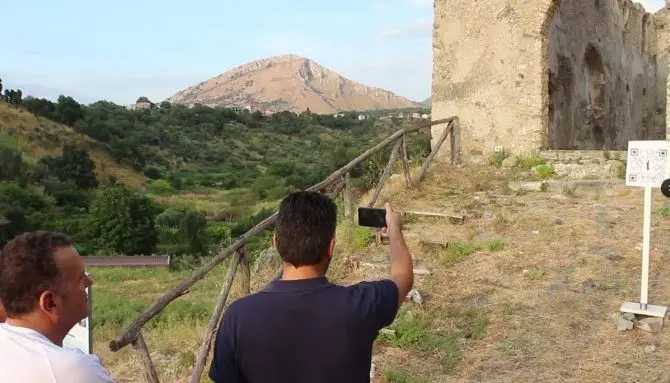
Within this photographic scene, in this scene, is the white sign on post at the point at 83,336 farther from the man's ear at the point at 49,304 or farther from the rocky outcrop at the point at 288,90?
the rocky outcrop at the point at 288,90

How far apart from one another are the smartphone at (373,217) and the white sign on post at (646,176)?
130 inches

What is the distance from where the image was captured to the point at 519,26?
10766mm

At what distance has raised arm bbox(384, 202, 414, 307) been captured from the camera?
8.03 ft

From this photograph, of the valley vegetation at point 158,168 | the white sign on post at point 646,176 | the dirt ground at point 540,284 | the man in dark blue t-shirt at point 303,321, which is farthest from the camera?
the valley vegetation at point 158,168

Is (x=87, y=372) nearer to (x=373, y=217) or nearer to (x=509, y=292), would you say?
(x=373, y=217)

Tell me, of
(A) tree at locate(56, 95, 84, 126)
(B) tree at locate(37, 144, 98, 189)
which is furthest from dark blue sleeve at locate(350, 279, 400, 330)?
(A) tree at locate(56, 95, 84, 126)

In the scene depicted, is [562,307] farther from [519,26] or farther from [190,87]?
[190,87]

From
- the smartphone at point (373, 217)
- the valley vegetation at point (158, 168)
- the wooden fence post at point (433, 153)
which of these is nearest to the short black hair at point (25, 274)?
the smartphone at point (373, 217)

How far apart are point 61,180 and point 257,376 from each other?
3955 cm

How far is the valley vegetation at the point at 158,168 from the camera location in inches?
1103

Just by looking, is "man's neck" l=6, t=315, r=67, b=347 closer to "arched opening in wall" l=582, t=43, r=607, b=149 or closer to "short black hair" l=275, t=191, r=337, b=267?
"short black hair" l=275, t=191, r=337, b=267

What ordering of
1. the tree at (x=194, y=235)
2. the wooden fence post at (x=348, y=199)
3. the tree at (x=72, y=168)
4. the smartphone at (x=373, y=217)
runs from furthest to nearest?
the tree at (x=72, y=168) < the tree at (x=194, y=235) < the wooden fence post at (x=348, y=199) < the smartphone at (x=373, y=217)

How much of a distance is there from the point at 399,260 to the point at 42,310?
4.23 ft

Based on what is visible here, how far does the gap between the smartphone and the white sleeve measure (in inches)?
53.1
